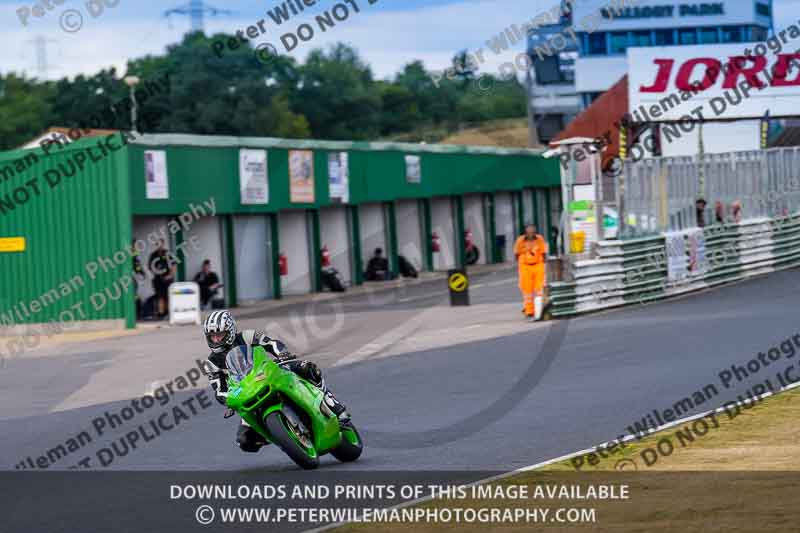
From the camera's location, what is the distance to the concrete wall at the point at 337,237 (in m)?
44.7

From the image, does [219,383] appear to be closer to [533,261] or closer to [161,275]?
[533,261]

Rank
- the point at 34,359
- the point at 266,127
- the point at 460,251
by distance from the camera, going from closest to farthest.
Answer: the point at 34,359 < the point at 460,251 < the point at 266,127

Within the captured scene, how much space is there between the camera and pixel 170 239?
35.8m

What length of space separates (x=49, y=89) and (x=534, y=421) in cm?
11630

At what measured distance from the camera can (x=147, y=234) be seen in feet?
116

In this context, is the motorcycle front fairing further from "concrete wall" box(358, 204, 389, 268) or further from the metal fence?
"concrete wall" box(358, 204, 389, 268)

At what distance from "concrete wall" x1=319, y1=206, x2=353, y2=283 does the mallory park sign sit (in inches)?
1636

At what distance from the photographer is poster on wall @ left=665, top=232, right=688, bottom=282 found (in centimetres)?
2816

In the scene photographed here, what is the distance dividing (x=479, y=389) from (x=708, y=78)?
16886 mm

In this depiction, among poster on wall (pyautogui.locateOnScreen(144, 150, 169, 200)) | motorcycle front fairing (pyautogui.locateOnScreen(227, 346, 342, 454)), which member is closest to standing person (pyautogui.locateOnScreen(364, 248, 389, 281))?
poster on wall (pyautogui.locateOnScreen(144, 150, 169, 200))

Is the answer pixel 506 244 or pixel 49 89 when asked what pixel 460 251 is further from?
pixel 49 89

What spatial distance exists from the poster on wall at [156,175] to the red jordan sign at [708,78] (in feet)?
37.7

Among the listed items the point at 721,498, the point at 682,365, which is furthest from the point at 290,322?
the point at 721,498

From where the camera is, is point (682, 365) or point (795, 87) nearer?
point (682, 365)
